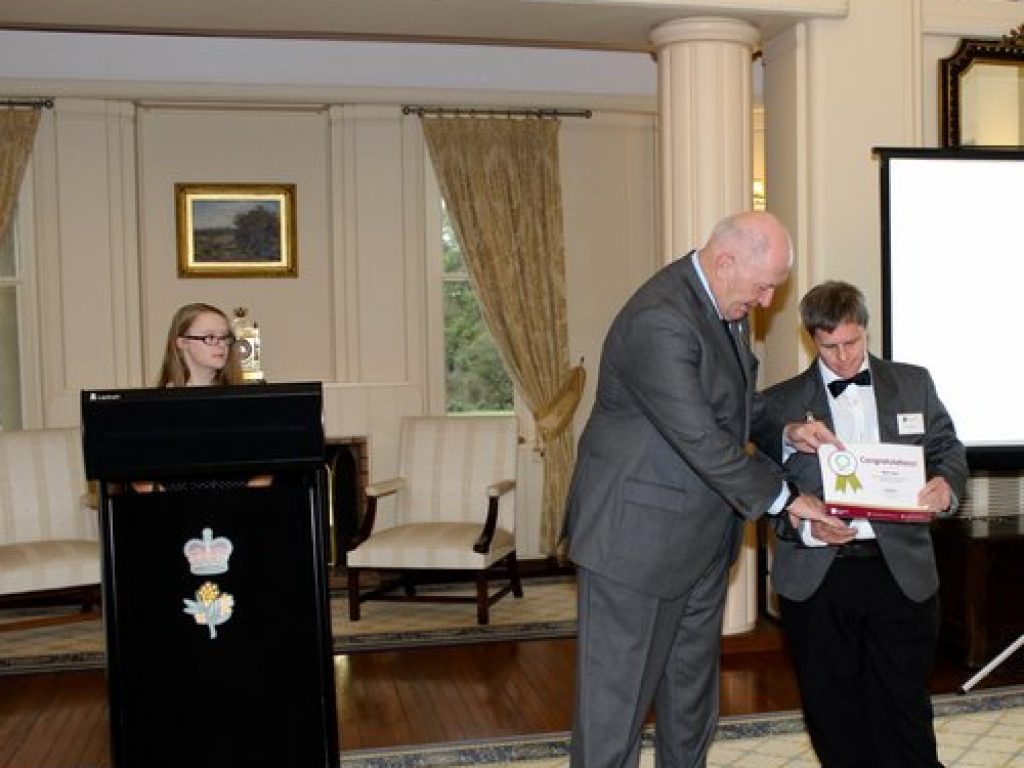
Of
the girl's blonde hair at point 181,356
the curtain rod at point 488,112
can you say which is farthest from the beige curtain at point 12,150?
the girl's blonde hair at point 181,356

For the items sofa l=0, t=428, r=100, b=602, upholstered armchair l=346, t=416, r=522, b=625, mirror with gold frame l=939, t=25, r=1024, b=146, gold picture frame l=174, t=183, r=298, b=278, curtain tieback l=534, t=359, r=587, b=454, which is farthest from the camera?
curtain tieback l=534, t=359, r=587, b=454

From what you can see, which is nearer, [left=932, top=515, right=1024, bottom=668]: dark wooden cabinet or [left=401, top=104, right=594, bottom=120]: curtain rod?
[left=932, top=515, right=1024, bottom=668]: dark wooden cabinet

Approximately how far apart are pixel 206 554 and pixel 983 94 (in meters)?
3.77

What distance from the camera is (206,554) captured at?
294 centimetres

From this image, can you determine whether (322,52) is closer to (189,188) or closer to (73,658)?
(189,188)

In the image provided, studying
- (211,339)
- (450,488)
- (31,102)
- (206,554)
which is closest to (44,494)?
(450,488)

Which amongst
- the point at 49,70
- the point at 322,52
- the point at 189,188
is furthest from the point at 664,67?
the point at 49,70

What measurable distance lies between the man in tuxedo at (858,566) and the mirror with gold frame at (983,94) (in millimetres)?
2278

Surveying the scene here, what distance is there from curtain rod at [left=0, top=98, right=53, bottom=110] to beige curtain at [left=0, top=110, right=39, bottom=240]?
0.04 metres

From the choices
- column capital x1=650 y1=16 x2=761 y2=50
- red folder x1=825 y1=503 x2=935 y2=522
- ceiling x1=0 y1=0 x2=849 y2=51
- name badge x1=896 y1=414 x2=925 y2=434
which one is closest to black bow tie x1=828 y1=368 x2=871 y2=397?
name badge x1=896 y1=414 x2=925 y2=434

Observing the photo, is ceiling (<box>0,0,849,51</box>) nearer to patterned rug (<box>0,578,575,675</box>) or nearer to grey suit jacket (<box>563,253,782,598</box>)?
grey suit jacket (<box>563,253,782,598</box>)

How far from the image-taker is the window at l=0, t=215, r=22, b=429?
21.1 feet

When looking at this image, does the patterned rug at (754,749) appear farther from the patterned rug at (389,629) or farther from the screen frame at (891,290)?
the patterned rug at (389,629)

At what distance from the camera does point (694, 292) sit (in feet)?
Answer: 9.09
